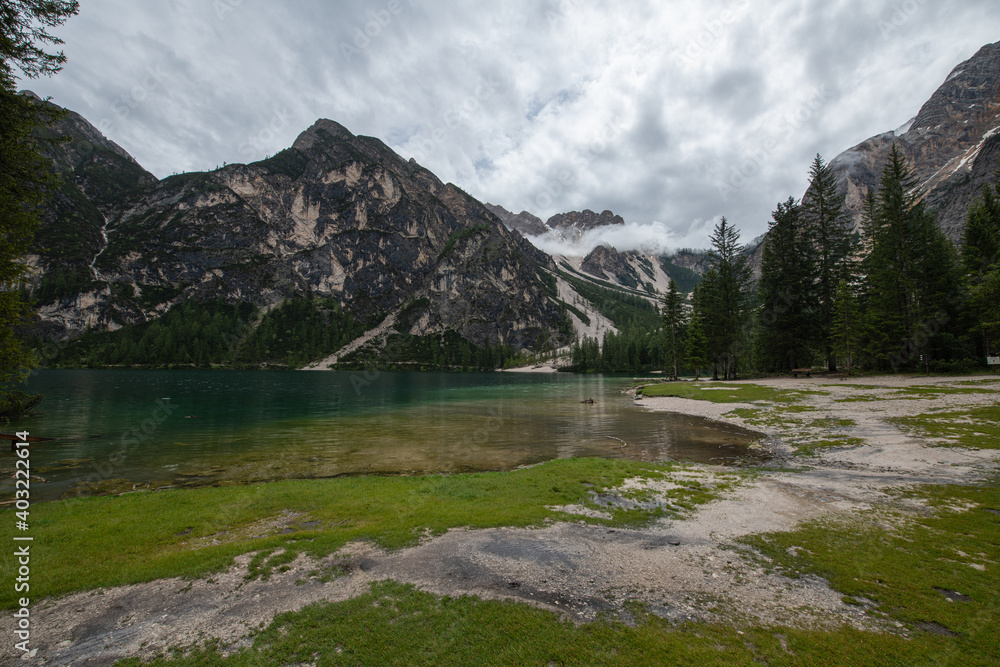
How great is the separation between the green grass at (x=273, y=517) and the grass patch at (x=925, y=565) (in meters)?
3.83

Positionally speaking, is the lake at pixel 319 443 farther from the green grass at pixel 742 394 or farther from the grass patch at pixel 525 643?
the grass patch at pixel 525 643

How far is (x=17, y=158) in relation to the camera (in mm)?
19828

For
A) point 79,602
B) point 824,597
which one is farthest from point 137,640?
point 824,597

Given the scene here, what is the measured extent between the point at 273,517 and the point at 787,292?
237ft

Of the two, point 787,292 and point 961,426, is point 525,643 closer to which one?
point 961,426

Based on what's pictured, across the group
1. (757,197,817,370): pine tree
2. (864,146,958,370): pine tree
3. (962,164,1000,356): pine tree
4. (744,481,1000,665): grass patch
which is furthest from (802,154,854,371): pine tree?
(744,481,1000,665): grass patch

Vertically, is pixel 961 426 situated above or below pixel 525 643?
above

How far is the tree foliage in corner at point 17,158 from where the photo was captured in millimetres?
18322

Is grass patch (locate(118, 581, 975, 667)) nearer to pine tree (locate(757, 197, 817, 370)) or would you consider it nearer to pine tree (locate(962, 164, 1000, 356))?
pine tree (locate(962, 164, 1000, 356))

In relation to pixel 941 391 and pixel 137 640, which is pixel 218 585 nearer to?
pixel 137 640

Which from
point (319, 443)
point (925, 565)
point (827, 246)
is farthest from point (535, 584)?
point (827, 246)

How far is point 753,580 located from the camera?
8148 millimetres

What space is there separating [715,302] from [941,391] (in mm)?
44260

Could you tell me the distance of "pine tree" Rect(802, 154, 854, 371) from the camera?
57.8 m
